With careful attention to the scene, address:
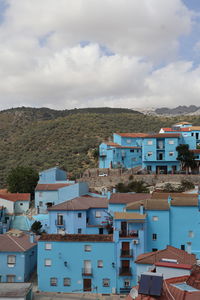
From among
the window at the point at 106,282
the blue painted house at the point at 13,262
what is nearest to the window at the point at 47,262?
the blue painted house at the point at 13,262

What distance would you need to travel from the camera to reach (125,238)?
111ft

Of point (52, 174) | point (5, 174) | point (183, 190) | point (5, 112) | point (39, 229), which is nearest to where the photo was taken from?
point (39, 229)

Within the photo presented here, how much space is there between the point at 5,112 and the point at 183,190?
92.2m

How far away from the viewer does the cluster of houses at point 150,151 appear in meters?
58.6

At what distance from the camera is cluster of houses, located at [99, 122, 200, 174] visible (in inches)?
2308

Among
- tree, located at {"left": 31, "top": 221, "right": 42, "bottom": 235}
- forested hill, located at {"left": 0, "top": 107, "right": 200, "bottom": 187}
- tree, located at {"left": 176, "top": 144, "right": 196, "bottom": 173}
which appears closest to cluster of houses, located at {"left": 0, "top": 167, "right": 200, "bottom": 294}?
tree, located at {"left": 31, "top": 221, "right": 42, "bottom": 235}

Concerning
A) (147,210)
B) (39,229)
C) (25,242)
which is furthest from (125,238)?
(39,229)

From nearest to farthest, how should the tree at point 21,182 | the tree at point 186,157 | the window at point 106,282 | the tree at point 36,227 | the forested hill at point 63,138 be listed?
the window at point 106,282 < the tree at point 36,227 < the tree at point 186,157 < the tree at point 21,182 < the forested hill at point 63,138

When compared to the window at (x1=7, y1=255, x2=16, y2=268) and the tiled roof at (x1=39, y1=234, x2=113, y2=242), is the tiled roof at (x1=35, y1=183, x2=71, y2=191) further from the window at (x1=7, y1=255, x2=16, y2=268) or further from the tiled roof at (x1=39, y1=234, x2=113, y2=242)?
the tiled roof at (x1=39, y1=234, x2=113, y2=242)

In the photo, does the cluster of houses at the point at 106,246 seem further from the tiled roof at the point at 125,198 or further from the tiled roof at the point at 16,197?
the tiled roof at the point at 16,197

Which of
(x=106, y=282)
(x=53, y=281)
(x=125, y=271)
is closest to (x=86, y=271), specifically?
(x=106, y=282)

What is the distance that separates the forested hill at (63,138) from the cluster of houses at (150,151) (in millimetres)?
9292

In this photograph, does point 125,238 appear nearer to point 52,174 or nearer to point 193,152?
point 52,174

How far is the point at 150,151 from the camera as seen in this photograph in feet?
194
